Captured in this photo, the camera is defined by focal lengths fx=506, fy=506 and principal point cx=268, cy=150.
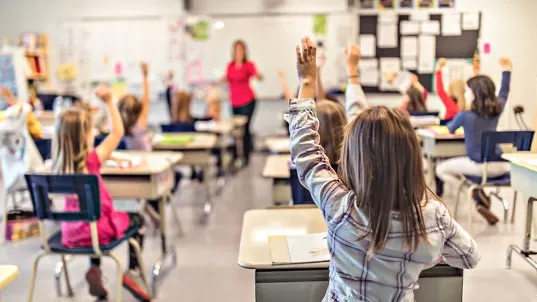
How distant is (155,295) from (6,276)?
1530 millimetres

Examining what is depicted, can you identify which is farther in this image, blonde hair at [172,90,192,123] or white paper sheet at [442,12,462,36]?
blonde hair at [172,90,192,123]

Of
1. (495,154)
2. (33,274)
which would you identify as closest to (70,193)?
(33,274)

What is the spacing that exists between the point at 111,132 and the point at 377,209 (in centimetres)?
197

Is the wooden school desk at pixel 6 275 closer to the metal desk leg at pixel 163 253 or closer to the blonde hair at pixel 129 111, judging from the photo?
the metal desk leg at pixel 163 253

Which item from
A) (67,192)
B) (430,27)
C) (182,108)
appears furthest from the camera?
(182,108)

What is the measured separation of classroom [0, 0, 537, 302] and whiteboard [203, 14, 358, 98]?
45 cm

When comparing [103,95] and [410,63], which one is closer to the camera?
[103,95]

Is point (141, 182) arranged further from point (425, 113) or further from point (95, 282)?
point (425, 113)

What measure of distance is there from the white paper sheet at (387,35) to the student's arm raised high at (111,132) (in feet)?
5.88

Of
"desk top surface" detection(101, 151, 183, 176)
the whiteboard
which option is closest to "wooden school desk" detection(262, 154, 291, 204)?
"desk top surface" detection(101, 151, 183, 176)

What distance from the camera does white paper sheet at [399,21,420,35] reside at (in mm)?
2818

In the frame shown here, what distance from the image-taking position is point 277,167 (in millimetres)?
2967

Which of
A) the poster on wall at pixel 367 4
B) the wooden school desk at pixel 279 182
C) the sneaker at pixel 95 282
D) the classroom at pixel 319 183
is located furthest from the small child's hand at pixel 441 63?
the sneaker at pixel 95 282

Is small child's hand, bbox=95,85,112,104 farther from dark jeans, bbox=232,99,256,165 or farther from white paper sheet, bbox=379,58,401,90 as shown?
dark jeans, bbox=232,99,256,165
